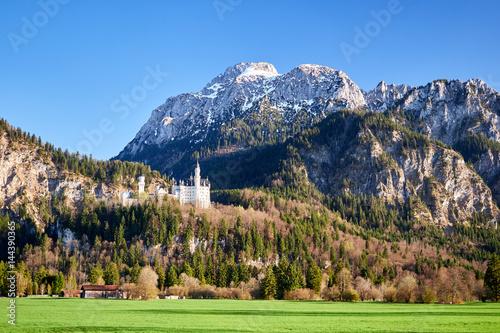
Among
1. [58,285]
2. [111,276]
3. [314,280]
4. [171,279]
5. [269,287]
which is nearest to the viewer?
[269,287]

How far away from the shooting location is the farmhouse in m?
123

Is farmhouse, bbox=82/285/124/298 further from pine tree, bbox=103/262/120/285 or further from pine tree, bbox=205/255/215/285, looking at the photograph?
pine tree, bbox=205/255/215/285

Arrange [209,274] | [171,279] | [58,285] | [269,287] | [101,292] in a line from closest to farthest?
1. [101,292]
2. [269,287]
3. [58,285]
4. [171,279]
5. [209,274]

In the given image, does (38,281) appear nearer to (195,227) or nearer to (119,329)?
(195,227)

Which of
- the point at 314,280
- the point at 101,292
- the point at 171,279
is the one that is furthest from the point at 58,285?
the point at 314,280

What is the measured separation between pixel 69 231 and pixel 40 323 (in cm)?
14891

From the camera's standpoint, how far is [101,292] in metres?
125

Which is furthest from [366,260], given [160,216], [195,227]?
[160,216]

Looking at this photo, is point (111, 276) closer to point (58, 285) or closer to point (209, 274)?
point (58, 285)

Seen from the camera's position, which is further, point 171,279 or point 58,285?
point 171,279

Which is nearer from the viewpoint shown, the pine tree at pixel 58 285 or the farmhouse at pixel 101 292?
the farmhouse at pixel 101 292

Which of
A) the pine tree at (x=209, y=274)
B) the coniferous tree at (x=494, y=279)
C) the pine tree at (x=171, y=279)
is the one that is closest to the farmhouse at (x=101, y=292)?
the pine tree at (x=171, y=279)

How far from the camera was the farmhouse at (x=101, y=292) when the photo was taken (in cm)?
12338

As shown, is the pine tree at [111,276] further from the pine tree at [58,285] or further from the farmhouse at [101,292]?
the farmhouse at [101,292]
